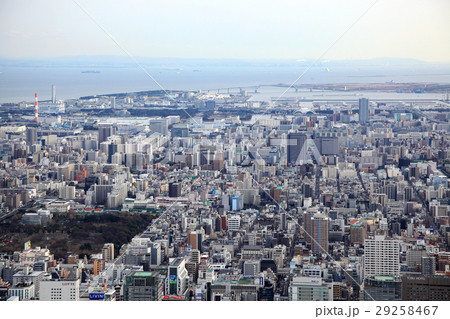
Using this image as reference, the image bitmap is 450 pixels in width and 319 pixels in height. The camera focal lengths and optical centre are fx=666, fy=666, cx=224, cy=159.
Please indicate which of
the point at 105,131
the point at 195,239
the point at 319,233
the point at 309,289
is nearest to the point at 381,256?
the point at 319,233

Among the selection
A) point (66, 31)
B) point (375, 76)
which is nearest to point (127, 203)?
point (66, 31)

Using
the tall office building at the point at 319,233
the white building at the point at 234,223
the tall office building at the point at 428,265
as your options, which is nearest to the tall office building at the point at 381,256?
the tall office building at the point at 428,265

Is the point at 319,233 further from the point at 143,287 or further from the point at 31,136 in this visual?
the point at 31,136

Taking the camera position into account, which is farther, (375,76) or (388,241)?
(375,76)

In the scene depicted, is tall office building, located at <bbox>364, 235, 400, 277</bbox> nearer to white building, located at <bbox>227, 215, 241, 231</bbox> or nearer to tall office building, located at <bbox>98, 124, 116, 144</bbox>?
white building, located at <bbox>227, 215, 241, 231</bbox>

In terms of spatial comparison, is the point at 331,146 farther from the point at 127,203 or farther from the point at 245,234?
the point at 127,203
